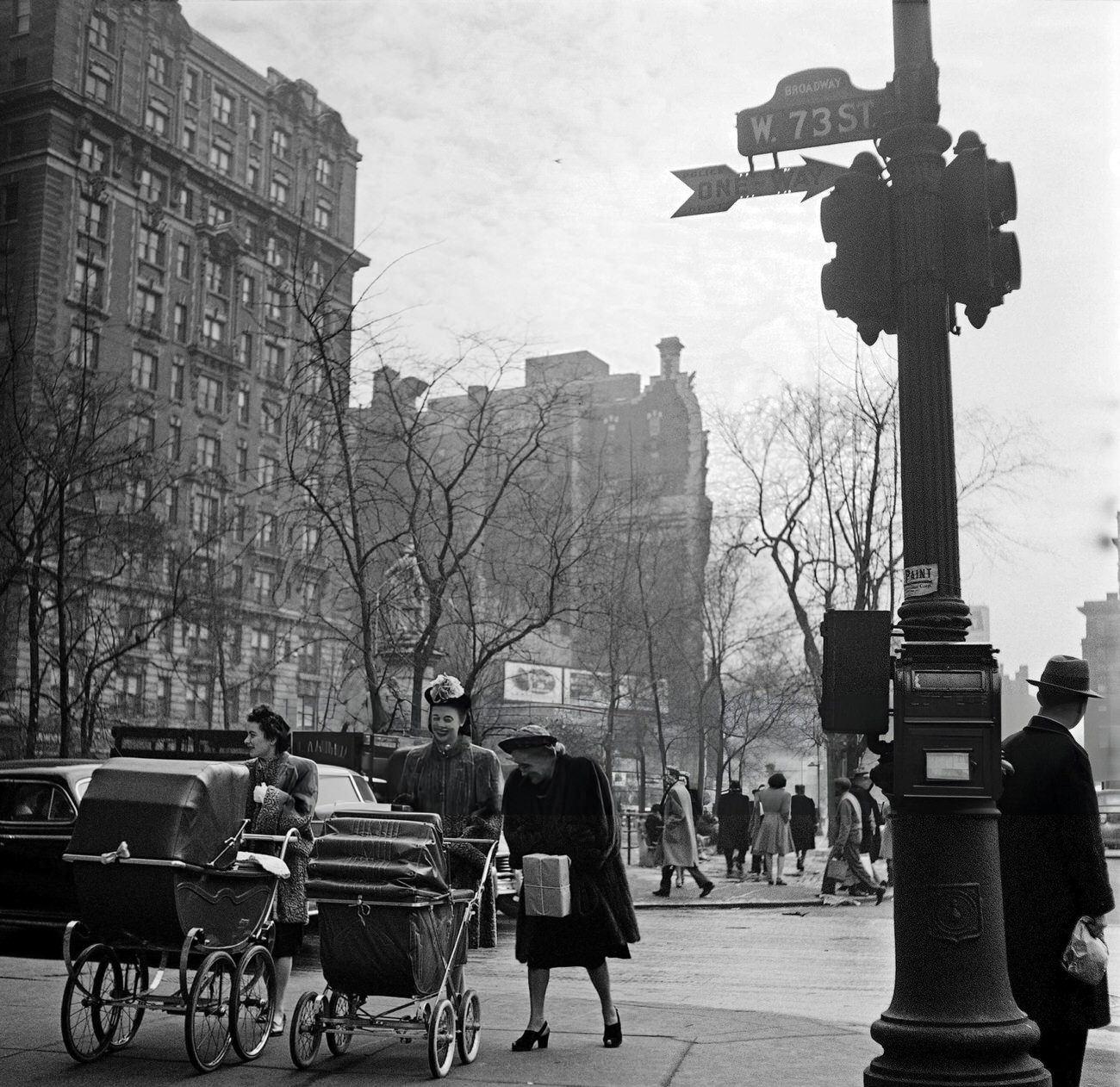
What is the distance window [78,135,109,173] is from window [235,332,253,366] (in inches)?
556

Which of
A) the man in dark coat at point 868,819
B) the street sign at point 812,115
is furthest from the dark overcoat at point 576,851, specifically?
the man in dark coat at point 868,819

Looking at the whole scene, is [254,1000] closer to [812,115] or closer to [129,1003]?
[129,1003]

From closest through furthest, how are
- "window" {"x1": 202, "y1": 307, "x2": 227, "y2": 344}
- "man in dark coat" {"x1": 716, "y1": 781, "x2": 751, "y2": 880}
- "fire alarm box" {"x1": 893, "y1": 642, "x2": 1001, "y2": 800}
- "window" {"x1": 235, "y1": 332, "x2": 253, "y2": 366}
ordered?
"fire alarm box" {"x1": 893, "y1": 642, "x2": 1001, "y2": 800} → "man in dark coat" {"x1": 716, "y1": 781, "x2": 751, "y2": 880} → "window" {"x1": 202, "y1": 307, "x2": 227, "y2": 344} → "window" {"x1": 235, "y1": 332, "x2": 253, "y2": 366}

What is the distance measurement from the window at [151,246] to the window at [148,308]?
1577 mm

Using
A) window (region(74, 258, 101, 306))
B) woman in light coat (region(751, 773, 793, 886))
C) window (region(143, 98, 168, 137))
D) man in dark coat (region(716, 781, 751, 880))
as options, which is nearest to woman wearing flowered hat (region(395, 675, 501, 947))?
woman in light coat (region(751, 773, 793, 886))

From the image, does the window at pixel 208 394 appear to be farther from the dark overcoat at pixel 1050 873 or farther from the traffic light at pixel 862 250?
the dark overcoat at pixel 1050 873

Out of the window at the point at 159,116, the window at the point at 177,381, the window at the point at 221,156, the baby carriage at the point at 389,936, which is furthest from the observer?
the window at the point at 177,381

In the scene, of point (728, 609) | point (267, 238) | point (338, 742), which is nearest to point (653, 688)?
point (728, 609)

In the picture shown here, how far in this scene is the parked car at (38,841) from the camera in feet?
34.5

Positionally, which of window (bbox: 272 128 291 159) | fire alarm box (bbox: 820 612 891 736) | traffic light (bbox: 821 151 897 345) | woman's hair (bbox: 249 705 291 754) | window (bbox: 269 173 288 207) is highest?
window (bbox: 269 173 288 207)

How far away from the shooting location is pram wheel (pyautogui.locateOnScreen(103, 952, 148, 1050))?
21.5ft

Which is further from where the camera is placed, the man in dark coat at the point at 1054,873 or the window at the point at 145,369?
the window at the point at 145,369

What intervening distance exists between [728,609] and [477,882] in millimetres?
29980

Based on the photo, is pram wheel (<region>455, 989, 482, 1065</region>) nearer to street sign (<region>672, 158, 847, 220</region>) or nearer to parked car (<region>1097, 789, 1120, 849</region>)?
street sign (<region>672, 158, 847, 220</region>)
